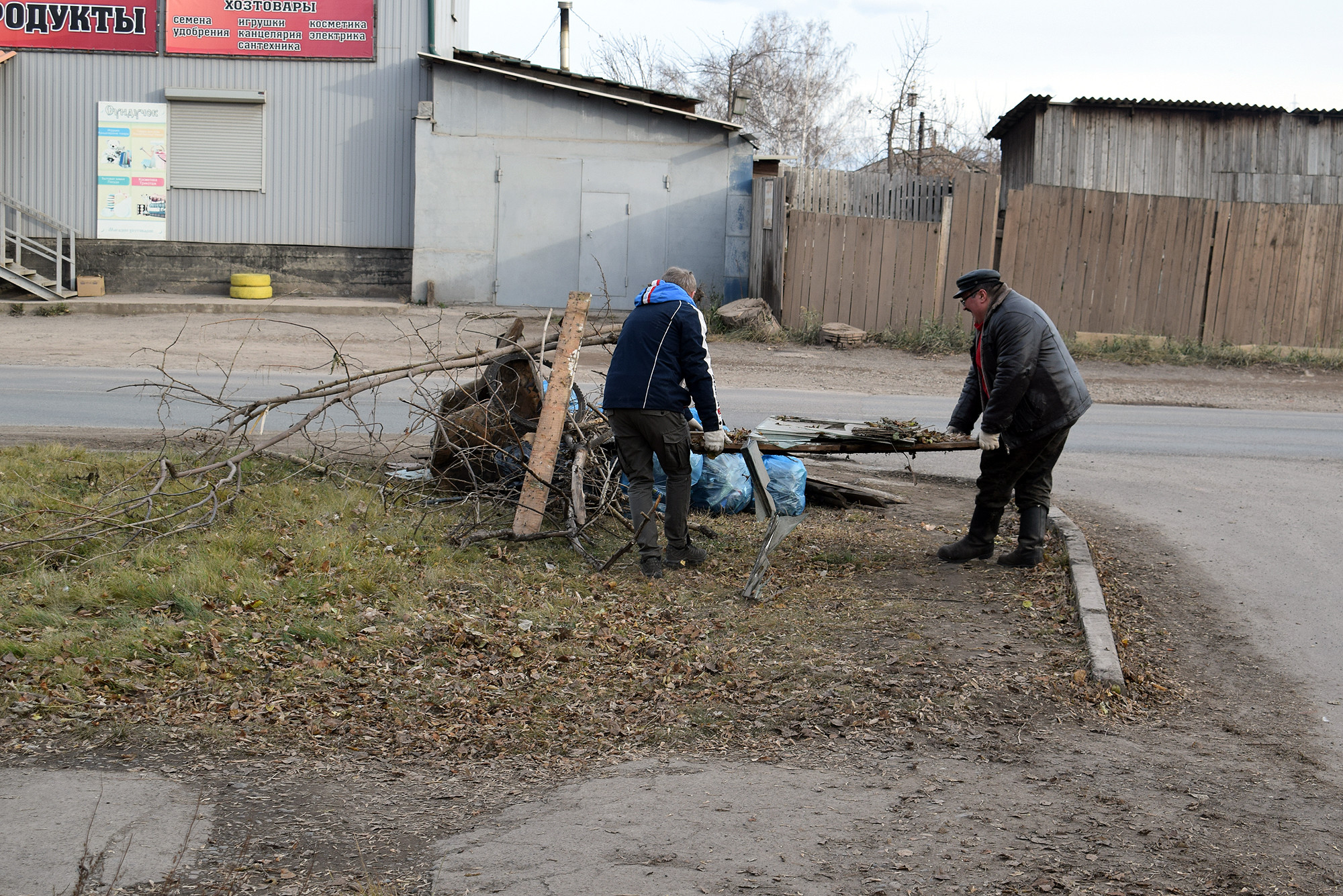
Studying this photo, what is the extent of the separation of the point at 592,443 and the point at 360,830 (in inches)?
155

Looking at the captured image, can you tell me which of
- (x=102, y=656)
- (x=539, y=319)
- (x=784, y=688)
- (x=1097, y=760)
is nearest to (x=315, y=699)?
(x=102, y=656)

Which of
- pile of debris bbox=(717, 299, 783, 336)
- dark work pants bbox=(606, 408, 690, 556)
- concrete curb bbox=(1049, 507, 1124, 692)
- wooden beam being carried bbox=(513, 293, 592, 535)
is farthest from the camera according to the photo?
pile of debris bbox=(717, 299, 783, 336)

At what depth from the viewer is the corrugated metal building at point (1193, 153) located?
64.8ft

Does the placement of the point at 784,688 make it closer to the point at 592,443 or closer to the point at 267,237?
the point at 592,443

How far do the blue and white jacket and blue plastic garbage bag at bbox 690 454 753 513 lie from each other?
1533mm

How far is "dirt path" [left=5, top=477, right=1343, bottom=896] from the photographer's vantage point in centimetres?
310

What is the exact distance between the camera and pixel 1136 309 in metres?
18.3

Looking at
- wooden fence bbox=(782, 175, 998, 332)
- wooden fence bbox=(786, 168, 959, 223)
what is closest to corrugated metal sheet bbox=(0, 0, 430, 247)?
wooden fence bbox=(786, 168, 959, 223)

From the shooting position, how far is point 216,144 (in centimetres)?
2125

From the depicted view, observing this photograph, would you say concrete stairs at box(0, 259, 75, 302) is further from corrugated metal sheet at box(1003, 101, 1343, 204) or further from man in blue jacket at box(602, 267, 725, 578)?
corrugated metal sheet at box(1003, 101, 1343, 204)

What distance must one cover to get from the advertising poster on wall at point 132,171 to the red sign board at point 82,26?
120 cm

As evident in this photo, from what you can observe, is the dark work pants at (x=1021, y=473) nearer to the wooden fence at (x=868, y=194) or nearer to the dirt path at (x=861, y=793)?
the dirt path at (x=861, y=793)

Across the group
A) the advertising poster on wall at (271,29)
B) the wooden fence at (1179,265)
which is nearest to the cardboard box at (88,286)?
the advertising poster on wall at (271,29)

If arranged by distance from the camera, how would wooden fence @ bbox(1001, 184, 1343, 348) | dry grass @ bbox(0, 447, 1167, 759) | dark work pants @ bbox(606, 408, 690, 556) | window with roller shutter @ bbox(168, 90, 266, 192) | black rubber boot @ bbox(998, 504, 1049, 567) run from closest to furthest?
dry grass @ bbox(0, 447, 1167, 759) < dark work pants @ bbox(606, 408, 690, 556) < black rubber boot @ bbox(998, 504, 1049, 567) < wooden fence @ bbox(1001, 184, 1343, 348) < window with roller shutter @ bbox(168, 90, 266, 192)
